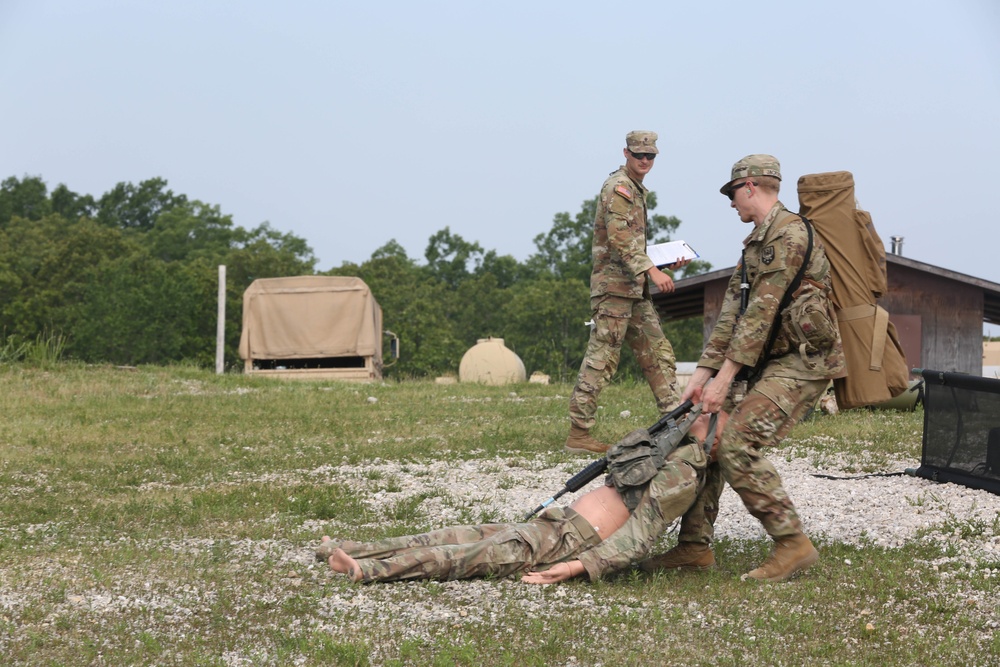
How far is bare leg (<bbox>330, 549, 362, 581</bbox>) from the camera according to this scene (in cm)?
665

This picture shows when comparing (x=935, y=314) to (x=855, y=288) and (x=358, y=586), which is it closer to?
(x=855, y=288)

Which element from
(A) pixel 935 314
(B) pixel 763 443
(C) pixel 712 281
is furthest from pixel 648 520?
(A) pixel 935 314

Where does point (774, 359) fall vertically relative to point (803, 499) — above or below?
above

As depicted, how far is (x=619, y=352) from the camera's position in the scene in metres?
11.2

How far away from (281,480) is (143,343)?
47.6 m

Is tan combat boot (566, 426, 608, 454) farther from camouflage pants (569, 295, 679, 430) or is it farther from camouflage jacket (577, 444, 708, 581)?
camouflage jacket (577, 444, 708, 581)

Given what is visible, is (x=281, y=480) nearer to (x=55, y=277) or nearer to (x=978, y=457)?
(x=978, y=457)

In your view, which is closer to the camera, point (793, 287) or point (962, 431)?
point (793, 287)

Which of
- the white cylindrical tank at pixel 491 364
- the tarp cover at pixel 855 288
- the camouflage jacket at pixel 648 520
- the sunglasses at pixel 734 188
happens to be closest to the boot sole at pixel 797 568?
the camouflage jacket at pixel 648 520

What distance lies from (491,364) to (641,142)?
80.6ft

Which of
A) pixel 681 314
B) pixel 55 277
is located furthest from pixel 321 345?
pixel 55 277

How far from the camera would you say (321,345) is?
3272 cm

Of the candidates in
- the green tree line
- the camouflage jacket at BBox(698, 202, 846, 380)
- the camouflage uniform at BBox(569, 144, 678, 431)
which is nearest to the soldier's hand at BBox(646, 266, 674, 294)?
the camouflage uniform at BBox(569, 144, 678, 431)

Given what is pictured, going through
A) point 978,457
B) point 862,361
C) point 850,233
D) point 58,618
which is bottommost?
point 58,618
